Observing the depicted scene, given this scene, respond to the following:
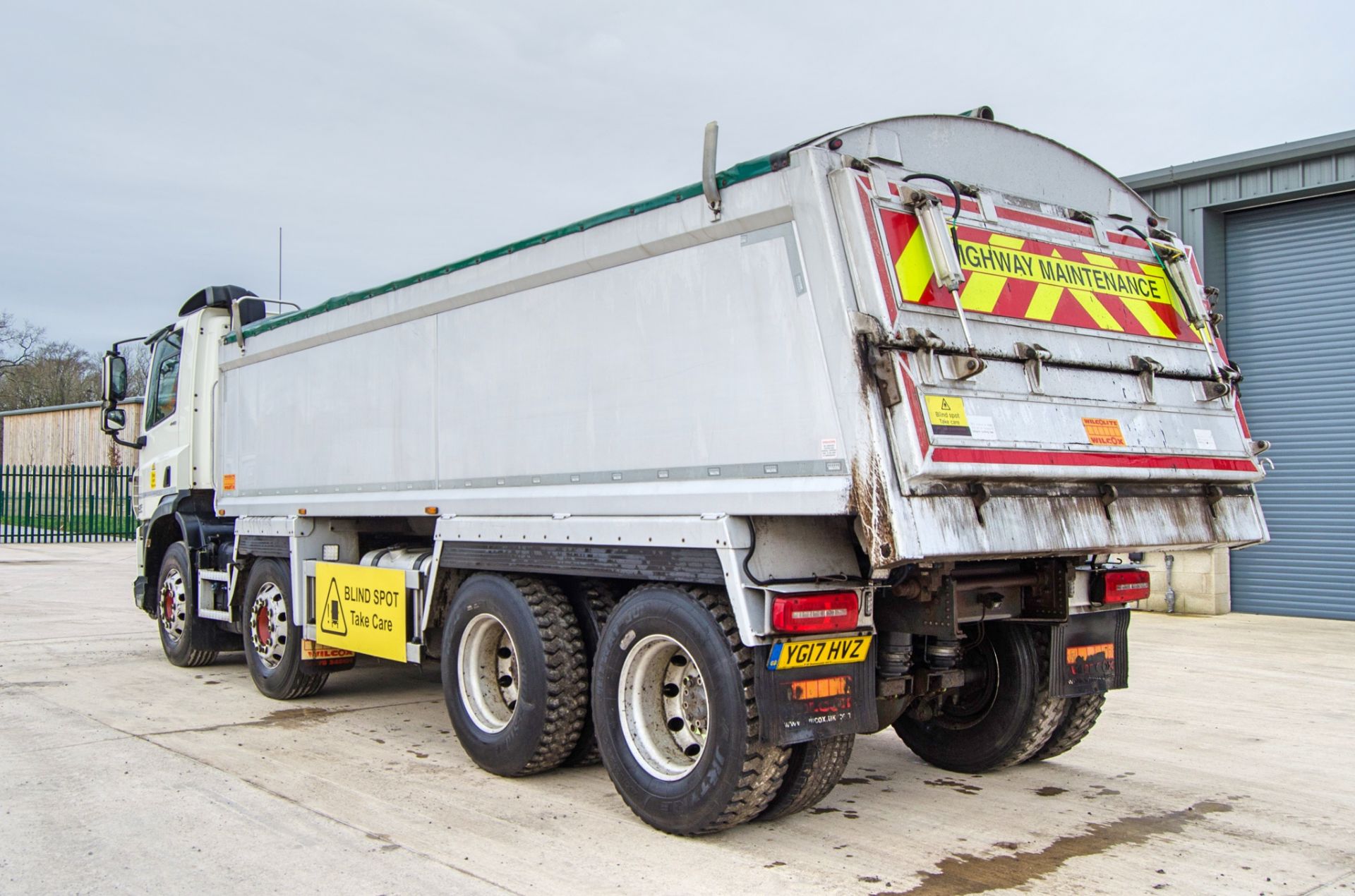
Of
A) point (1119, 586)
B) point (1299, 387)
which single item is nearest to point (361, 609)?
point (1119, 586)

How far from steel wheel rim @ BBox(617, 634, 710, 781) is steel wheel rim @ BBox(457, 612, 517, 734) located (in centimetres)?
130

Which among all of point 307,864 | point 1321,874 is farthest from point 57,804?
point 1321,874

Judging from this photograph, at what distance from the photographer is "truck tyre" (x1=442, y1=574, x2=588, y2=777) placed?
5.87 metres

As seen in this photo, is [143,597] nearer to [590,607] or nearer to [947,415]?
[590,607]

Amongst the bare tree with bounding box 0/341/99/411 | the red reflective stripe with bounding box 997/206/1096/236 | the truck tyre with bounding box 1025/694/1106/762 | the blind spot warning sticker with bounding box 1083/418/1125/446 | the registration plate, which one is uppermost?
the bare tree with bounding box 0/341/99/411

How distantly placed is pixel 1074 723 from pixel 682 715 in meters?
2.43

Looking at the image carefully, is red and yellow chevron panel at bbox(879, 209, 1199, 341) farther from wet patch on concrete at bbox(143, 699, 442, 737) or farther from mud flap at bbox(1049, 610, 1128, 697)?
wet patch on concrete at bbox(143, 699, 442, 737)

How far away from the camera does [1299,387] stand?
14.1 meters

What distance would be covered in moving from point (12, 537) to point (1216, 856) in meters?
31.5

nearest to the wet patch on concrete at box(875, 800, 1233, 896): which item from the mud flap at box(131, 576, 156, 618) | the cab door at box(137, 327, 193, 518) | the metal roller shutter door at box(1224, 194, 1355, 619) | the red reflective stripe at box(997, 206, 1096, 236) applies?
the red reflective stripe at box(997, 206, 1096, 236)

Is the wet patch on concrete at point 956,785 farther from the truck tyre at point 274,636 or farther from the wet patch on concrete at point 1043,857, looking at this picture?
the truck tyre at point 274,636

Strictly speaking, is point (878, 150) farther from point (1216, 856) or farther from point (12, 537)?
point (12, 537)

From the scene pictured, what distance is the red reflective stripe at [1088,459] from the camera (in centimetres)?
452

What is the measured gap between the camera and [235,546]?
9.17 metres
